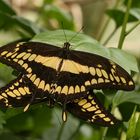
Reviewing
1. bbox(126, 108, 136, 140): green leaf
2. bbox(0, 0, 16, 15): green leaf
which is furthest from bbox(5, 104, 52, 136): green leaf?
bbox(126, 108, 136, 140): green leaf

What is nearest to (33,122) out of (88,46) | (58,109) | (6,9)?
(58,109)

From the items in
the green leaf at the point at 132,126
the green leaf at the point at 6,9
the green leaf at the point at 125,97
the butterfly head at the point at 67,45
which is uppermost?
the green leaf at the point at 6,9

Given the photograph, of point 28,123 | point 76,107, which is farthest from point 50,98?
point 28,123

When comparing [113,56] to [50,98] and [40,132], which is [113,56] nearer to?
[50,98]

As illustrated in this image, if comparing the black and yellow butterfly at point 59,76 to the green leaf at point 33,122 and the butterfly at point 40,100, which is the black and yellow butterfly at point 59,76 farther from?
the green leaf at point 33,122

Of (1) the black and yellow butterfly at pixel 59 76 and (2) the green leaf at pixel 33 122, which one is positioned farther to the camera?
(2) the green leaf at pixel 33 122

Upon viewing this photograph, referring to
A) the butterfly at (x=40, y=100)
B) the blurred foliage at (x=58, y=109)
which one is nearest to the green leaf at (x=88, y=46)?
the blurred foliage at (x=58, y=109)

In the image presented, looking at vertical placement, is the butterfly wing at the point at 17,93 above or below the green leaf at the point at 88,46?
below
